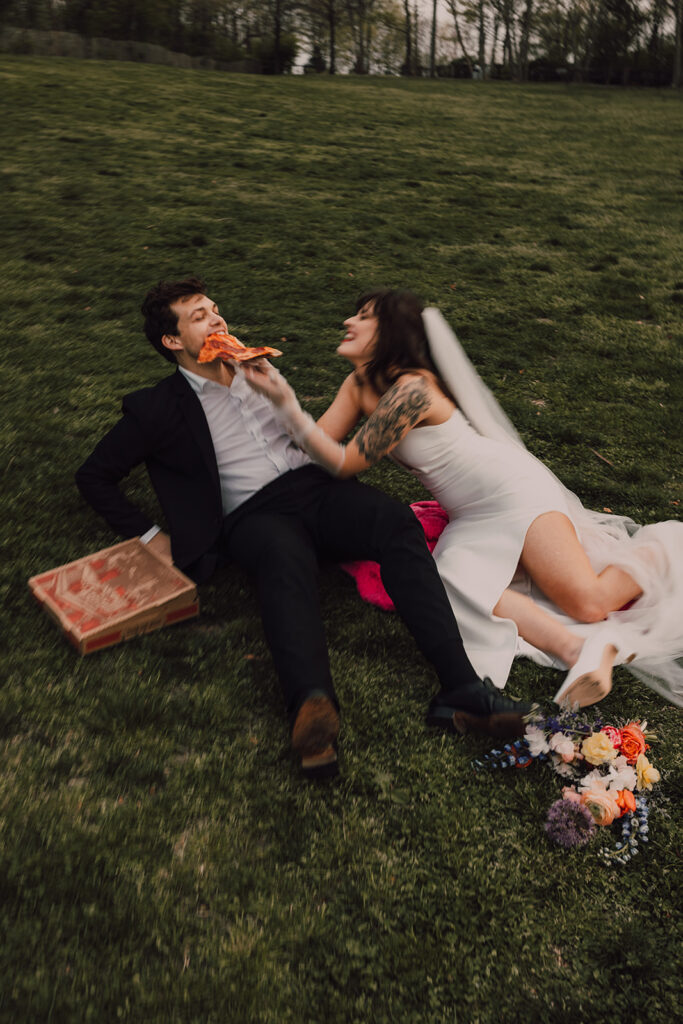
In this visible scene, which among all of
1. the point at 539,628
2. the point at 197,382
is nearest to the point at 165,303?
the point at 197,382

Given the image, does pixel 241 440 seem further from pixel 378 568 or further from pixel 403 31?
pixel 403 31

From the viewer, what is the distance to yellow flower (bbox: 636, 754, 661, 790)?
2.59 m

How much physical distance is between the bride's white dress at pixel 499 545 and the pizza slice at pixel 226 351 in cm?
80

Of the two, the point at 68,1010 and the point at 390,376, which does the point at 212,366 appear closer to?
the point at 390,376

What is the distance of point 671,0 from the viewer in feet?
112

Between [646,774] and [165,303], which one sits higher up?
[165,303]

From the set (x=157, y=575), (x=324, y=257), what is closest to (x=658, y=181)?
(x=324, y=257)

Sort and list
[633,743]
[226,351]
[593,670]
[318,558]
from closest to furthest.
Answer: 1. [633,743]
2. [593,670]
3. [226,351]
4. [318,558]

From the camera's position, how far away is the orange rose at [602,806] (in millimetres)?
2457

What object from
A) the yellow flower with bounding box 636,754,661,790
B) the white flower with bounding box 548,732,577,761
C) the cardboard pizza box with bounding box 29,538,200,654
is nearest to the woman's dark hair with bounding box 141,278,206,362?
the cardboard pizza box with bounding box 29,538,200,654

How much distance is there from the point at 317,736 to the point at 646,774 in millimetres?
1171

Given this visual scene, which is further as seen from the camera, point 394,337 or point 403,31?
point 403,31

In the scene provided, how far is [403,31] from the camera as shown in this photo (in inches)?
1759

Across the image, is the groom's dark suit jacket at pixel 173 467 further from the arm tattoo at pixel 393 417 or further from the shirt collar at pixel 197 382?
the arm tattoo at pixel 393 417
